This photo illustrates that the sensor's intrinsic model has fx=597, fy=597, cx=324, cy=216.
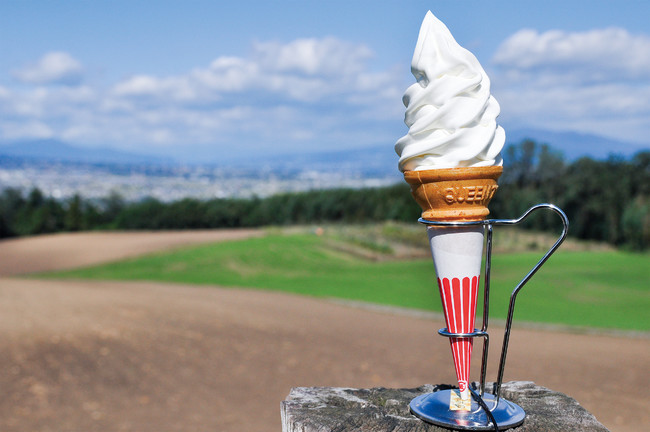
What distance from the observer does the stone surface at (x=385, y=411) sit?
7.83ft

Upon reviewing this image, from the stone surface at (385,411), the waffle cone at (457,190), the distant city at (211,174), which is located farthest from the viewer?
the distant city at (211,174)

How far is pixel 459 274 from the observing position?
2297mm

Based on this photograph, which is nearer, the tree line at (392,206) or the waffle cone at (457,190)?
the waffle cone at (457,190)

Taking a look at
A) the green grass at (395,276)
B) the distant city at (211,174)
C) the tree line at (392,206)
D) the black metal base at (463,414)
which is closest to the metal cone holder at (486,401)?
the black metal base at (463,414)

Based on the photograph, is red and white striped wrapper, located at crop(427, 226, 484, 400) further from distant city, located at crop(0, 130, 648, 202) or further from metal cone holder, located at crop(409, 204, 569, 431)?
distant city, located at crop(0, 130, 648, 202)

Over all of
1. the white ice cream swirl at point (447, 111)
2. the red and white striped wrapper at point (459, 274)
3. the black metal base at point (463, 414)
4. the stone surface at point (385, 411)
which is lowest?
the stone surface at point (385, 411)

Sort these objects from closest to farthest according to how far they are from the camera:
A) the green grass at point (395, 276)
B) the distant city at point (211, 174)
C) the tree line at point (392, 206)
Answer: the green grass at point (395, 276) → the tree line at point (392, 206) → the distant city at point (211, 174)

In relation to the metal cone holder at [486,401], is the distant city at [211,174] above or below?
above

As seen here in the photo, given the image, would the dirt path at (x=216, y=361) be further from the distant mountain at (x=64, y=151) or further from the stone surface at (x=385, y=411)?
the distant mountain at (x=64, y=151)

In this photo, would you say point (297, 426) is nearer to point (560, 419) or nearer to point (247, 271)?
point (560, 419)

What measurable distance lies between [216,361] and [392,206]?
15.2 meters

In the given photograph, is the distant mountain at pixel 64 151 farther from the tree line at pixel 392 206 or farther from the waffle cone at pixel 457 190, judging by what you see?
the waffle cone at pixel 457 190

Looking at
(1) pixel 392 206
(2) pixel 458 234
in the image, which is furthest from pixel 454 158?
(1) pixel 392 206

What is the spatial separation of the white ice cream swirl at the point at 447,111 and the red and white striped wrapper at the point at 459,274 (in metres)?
0.27
